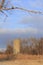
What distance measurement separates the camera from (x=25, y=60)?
7.69 m

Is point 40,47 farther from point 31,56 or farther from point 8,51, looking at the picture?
point 8,51

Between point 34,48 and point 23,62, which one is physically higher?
point 34,48

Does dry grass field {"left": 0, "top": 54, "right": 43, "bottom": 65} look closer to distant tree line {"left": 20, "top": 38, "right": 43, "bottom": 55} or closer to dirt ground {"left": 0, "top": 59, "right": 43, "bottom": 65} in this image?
dirt ground {"left": 0, "top": 59, "right": 43, "bottom": 65}

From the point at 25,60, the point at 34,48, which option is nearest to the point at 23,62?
the point at 25,60

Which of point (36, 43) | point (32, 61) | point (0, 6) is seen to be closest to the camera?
point (0, 6)

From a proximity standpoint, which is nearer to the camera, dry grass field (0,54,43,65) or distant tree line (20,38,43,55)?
dry grass field (0,54,43,65)

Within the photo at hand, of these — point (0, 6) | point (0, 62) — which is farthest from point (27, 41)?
point (0, 6)

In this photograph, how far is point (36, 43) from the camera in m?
7.93

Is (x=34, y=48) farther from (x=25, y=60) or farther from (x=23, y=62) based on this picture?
(x=23, y=62)

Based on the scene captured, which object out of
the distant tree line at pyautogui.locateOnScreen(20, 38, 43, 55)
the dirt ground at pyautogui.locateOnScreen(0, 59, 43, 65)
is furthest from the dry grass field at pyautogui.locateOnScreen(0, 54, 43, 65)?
the distant tree line at pyautogui.locateOnScreen(20, 38, 43, 55)

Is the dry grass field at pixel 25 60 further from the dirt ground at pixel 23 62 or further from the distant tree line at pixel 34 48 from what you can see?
the distant tree line at pixel 34 48

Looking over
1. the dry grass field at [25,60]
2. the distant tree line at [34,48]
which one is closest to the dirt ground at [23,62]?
the dry grass field at [25,60]

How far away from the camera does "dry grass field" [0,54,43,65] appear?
7.18m

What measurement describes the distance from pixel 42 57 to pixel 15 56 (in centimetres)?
102
